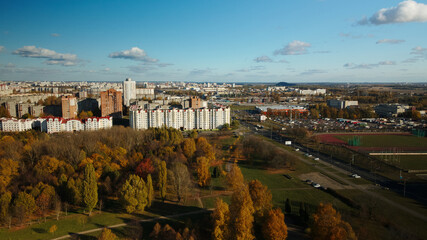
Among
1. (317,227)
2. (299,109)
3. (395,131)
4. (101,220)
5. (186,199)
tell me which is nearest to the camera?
(317,227)

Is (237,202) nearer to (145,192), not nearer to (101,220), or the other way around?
(145,192)

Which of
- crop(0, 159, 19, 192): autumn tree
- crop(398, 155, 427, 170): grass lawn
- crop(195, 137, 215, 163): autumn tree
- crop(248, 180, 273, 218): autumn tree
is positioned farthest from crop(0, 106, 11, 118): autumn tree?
crop(398, 155, 427, 170): grass lawn

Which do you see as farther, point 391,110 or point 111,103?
point 391,110

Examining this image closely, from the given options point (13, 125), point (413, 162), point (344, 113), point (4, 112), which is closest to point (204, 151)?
point (413, 162)

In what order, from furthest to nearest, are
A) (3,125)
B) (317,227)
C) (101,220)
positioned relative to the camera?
(3,125) < (101,220) < (317,227)

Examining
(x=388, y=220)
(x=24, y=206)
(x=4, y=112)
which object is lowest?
(x=388, y=220)

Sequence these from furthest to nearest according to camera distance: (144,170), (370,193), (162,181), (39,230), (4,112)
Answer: (4,112) < (144,170) < (370,193) < (162,181) < (39,230)

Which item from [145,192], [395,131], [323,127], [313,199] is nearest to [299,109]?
[323,127]

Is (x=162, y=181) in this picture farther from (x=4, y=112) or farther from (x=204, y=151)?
(x=4, y=112)
